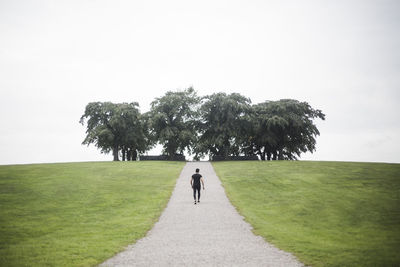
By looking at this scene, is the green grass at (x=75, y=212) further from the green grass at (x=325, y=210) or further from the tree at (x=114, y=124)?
the tree at (x=114, y=124)

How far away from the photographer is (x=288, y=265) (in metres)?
7.63

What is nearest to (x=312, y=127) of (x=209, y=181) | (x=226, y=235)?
(x=209, y=181)

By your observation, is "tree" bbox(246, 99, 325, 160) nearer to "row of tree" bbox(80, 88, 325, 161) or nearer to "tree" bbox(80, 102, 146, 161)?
"row of tree" bbox(80, 88, 325, 161)

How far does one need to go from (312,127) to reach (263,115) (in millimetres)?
9894

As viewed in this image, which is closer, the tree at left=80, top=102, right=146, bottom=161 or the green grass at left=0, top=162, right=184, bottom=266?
the green grass at left=0, top=162, right=184, bottom=266

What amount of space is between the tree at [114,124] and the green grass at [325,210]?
25.1 m

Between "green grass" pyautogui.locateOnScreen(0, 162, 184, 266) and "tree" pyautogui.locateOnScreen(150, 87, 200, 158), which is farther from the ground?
"tree" pyautogui.locateOnScreen(150, 87, 200, 158)

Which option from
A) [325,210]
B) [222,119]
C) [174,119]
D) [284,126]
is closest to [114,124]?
[174,119]

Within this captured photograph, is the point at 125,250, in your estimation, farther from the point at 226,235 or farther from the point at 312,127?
the point at 312,127

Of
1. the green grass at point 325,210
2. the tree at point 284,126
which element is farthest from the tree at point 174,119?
the green grass at point 325,210

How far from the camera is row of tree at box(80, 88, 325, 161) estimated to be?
45.6m

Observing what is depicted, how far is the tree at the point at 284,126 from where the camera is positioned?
46.2 metres

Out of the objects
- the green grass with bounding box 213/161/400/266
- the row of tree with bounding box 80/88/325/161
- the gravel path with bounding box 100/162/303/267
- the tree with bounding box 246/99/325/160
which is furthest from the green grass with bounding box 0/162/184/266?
the tree with bounding box 246/99/325/160

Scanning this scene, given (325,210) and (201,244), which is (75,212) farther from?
(325,210)
